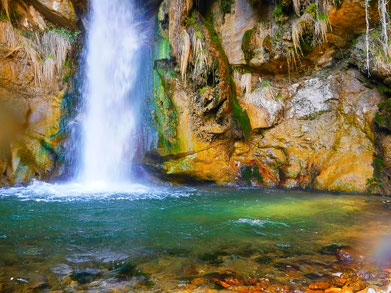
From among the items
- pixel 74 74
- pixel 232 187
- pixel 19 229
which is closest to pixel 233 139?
pixel 232 187

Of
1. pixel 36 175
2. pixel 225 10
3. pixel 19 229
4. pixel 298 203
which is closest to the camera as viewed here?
pixel 19 229

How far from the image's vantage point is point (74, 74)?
9.85m

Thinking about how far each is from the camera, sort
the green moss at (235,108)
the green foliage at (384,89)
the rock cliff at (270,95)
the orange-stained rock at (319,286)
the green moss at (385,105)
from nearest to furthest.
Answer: the orange-stained rock at (319,286)
the green moss at (385,105)
the green foliage at (384,89)
the rock cliff at (270,95)
the green moss at (235,108)

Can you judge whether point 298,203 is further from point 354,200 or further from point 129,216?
point 129,216

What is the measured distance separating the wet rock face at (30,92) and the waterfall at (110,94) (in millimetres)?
920

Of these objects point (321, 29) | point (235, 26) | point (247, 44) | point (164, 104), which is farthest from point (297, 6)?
point (164, 104)

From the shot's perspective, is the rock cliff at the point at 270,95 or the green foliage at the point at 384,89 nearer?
the green foliage at the point at 384,89

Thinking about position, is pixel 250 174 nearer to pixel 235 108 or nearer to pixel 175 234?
pixel 235 108

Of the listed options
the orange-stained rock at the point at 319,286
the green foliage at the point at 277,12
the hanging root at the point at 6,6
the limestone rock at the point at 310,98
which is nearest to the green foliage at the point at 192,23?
the green foliage at the point at 277,12

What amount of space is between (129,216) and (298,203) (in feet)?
12.1

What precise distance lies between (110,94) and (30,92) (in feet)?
8.33

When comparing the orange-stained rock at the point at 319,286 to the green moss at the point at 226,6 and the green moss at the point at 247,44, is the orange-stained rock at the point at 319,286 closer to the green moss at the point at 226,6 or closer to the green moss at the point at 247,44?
the green moss at the point at 247,44

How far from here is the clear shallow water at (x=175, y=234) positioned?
108 inches

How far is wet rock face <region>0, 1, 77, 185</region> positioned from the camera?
8.48 meters
